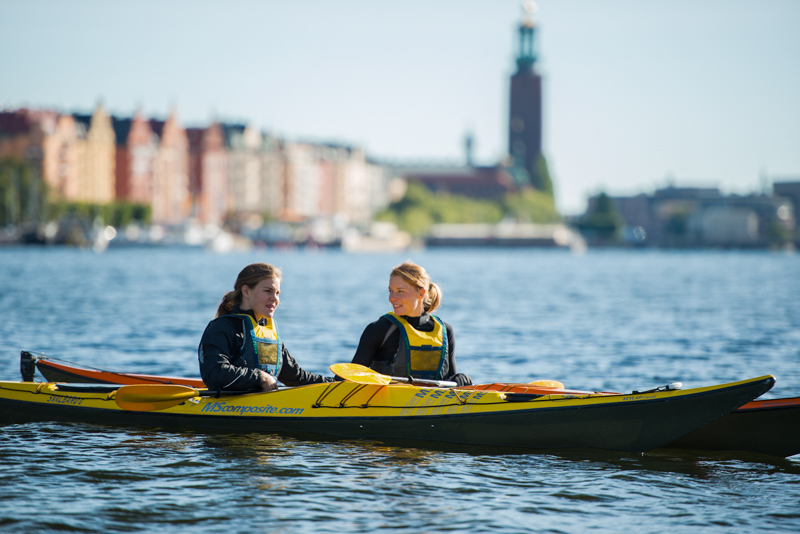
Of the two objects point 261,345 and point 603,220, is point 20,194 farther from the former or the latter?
point 603,220

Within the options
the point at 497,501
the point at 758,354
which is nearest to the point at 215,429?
the point at 497,501

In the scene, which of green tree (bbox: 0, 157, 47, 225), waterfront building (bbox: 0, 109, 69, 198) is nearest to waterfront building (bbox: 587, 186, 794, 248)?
waterfront building (bbox: 0, 109, 69, 198)

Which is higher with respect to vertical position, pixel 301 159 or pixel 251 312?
pixel 301 159

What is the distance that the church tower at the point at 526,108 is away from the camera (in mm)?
171250

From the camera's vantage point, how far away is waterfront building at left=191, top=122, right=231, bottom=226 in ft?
413

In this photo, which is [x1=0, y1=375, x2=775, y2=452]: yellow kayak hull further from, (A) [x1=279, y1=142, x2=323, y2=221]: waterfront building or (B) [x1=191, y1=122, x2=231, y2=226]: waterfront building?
(A) [x1=279, y1=142, x2=323, y2=221]: waterfront building

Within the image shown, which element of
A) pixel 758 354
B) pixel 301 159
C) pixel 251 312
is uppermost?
pixel 301 159

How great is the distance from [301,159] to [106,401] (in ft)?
458

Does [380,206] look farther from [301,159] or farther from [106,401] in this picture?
[106,401]

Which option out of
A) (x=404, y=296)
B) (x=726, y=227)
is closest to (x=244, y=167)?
(x=726, y=227)

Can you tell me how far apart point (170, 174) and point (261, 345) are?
11184cm

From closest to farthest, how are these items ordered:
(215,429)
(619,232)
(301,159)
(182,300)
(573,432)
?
(573,432) → (215,429) → (182,300) → (301,159) → (619,232)

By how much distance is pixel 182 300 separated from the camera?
114ft

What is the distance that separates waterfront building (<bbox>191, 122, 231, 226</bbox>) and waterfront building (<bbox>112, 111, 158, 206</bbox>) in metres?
12.5
